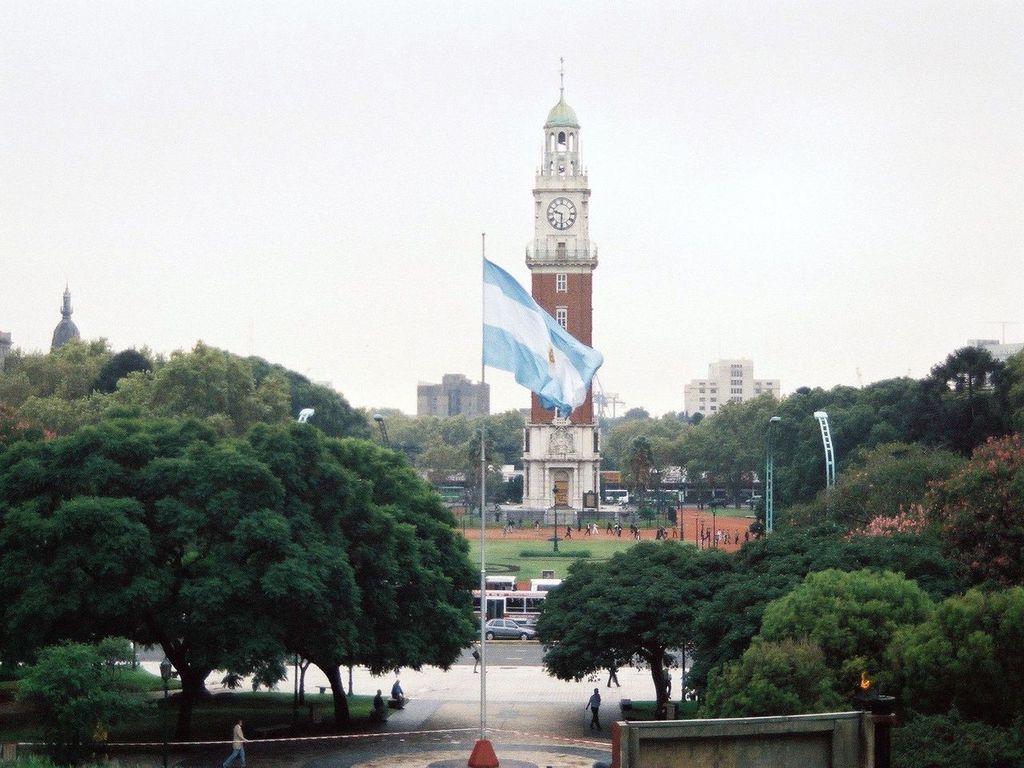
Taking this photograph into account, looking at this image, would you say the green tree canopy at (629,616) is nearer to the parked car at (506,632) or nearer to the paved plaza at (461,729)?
the paved plaza at (461,729)

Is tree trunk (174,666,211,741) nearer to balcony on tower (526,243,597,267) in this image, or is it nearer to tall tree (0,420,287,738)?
tall tree (0,420,287,738)

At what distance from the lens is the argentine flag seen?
3478 centimetres

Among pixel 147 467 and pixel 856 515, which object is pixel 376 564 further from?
pixel 856 515

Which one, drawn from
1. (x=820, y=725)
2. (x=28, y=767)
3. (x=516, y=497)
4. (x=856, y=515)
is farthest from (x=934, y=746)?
(x=516, y=497)

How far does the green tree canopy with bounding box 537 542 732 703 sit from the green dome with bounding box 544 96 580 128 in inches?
3386

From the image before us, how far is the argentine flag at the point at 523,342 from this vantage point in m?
34.8

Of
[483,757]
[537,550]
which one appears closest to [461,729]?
[483,757]

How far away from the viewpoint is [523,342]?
35125 millimetres

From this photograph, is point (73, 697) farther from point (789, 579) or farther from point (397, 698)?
point (789, 579)

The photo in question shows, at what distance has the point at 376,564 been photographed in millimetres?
43531

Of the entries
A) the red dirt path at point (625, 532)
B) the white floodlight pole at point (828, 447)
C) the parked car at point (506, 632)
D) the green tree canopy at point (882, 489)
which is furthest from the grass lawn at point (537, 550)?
the parked car at point (506, 632)

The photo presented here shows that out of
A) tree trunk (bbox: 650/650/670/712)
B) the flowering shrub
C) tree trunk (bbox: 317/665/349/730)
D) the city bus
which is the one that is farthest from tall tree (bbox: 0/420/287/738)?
the city bus

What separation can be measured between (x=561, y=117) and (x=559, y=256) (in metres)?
10.0

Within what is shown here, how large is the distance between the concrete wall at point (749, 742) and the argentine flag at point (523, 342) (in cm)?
1670
